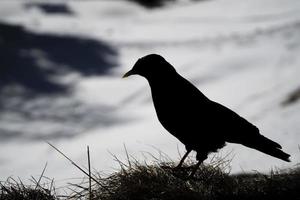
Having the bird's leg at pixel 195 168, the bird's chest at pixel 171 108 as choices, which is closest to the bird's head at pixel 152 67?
the bird's chest at pixel 171 108

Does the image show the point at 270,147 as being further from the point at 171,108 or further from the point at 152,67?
the point at 152,67

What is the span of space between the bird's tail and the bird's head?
1.64 metres

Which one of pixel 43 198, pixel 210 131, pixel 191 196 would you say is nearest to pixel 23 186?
pixel 43 198

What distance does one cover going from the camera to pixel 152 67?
8.23 meters

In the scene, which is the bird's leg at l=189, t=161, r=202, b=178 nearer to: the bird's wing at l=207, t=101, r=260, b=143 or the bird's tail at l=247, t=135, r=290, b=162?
the bird's wing at l=207, t=101, r=260, b=143

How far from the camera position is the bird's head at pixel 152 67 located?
26.9ft

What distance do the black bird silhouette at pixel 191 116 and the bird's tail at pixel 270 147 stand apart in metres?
0.01

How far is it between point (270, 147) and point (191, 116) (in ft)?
3.99

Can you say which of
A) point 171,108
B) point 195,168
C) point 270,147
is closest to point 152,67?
point 171,108

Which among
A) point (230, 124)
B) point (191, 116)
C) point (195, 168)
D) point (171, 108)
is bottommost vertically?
point (195, 168)

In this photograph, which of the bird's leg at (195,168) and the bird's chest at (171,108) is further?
the bird's chest at (171,108)

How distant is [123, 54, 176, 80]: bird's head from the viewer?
820 cm

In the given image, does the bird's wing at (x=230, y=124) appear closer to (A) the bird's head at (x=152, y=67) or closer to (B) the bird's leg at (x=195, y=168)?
(B) the bird's leg at (x=195, y=168)

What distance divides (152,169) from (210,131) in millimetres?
1288
